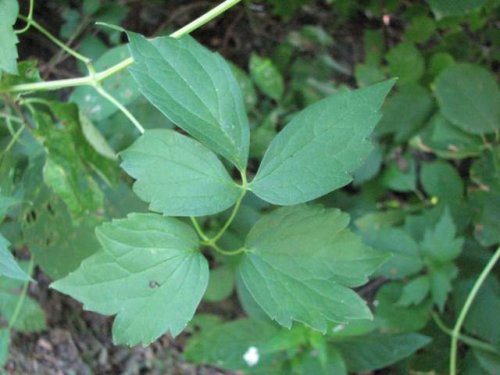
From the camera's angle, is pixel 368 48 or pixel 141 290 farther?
pixel 368 48

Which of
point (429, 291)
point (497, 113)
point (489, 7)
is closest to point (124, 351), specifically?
point (429, 291)

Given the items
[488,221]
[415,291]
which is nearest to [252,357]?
[415,291]

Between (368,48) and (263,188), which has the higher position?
(263,188)

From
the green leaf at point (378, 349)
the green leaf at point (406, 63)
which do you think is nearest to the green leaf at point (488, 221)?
the green leaf at point (378, 349)

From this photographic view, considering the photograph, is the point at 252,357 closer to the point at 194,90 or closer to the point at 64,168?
the point at 64,168

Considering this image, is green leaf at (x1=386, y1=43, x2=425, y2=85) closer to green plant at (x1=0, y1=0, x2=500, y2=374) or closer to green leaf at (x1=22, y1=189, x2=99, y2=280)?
green plant at (x1=0, y1=0, x2=500, y2=374)

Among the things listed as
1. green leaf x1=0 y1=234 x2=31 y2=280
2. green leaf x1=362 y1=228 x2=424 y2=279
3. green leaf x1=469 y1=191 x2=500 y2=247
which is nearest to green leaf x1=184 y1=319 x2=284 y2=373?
green leaf x1=362 y1=228 x2=424 y2=279

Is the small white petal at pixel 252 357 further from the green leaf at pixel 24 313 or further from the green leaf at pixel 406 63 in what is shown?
the green leaf at pixel 406 63

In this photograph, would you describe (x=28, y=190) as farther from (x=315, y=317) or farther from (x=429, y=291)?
(x=429, y=291)
